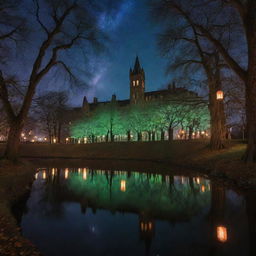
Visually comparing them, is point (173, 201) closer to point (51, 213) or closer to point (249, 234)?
point (249, 234)

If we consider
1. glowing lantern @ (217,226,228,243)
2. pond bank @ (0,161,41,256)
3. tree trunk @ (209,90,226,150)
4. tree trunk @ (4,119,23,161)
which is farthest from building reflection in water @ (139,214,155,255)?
tree trunk @ (209,90,226,150)

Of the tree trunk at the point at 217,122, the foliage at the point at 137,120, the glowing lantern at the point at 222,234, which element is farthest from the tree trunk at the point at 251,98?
the foliage at the point at 137,120

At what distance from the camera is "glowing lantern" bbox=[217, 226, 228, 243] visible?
5463mm

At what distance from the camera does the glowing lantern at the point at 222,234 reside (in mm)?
5463

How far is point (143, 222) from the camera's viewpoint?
6.91 meters

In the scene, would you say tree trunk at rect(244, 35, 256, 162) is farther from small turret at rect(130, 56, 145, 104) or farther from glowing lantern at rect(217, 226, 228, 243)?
small turret at rect(130, 56, 145, 104)

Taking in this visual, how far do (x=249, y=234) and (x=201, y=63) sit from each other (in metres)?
18.6

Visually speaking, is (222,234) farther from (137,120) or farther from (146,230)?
(137,120)

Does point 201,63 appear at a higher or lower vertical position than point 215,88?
higher

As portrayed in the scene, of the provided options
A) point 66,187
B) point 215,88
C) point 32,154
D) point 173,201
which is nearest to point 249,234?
point 173,201

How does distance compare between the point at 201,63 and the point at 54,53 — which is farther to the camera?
the point at 201,63

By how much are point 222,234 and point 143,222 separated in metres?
2.42

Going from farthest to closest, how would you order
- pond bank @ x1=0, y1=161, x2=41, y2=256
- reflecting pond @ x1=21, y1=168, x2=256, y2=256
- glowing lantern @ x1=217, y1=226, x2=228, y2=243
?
glowing lantern @ x1=217, y1=226, x2=228, y2=243 < reflecting pond @ x1=21, y1=168, x2=256, y2=256 < pond bank @ x1=0, y1=161, x2=41, y2=256

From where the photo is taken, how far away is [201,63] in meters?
21.1
